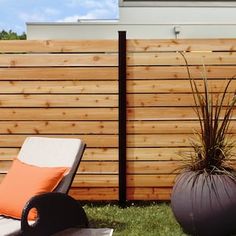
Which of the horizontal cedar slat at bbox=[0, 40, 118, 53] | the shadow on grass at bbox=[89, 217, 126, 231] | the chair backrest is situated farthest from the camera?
the horizontal cedar slat at bbox=[0, 40, 118, 53]

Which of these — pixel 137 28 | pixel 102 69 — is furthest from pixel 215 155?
pixel 137 28

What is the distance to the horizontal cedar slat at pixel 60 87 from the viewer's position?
5672mm

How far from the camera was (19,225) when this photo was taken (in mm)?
4082

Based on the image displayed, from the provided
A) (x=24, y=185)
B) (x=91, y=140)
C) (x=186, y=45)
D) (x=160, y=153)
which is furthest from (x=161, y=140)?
(x=24, y=185)

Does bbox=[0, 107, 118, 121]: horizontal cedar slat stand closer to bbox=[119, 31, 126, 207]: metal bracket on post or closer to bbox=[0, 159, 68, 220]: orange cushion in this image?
bbox=[119, 31, 126, 207]: metal bracket on post

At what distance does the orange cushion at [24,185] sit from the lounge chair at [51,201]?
7 cm

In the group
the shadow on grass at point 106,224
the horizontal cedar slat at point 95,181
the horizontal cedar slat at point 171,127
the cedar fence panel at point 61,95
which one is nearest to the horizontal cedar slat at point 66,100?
the cedar fence panel at point 61,95

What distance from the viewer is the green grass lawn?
4887 mm

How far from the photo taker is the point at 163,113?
18.7ft

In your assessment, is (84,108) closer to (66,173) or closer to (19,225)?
(66,173)

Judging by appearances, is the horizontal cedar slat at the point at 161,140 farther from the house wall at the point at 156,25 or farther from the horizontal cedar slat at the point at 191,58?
the house wall at the point at 156,25

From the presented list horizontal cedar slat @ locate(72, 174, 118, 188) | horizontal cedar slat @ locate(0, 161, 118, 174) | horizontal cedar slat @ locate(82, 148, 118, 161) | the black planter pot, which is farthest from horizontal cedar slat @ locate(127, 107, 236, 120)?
the black planter pot

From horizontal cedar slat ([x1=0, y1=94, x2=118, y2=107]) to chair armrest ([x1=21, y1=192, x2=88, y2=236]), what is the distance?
4.81ft

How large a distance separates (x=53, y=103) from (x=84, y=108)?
0.35 metres
